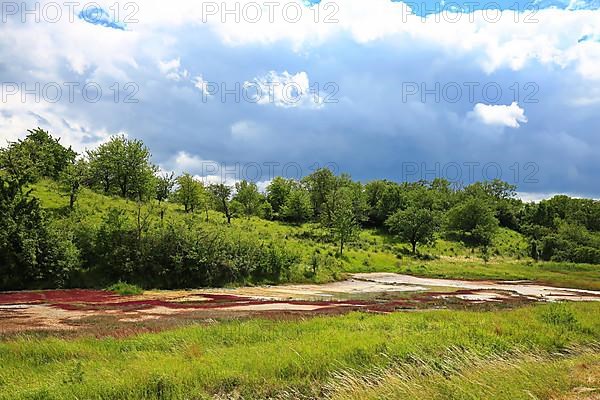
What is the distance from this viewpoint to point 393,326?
19219 millimetres

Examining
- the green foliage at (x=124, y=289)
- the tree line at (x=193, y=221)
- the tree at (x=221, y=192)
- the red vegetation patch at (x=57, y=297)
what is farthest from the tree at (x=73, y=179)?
the tree at (x=221, y=192)

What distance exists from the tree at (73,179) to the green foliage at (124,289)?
2071 centimetres

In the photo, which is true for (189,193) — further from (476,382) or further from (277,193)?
(476,382)

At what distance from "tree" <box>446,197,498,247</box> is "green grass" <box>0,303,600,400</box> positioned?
9973 centimetres

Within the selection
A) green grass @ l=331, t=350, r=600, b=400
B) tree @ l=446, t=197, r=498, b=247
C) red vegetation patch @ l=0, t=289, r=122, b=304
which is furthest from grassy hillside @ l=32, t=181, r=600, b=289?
green grass @ l=331, t=350, r=600, b=400

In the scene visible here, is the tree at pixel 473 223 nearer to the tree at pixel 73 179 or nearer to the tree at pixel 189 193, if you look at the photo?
the tree at pixel 189 193

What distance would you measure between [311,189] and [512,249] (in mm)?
55040

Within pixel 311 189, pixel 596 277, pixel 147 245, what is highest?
pixel 311 189

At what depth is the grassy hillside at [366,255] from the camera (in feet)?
201

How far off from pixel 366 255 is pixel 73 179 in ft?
159

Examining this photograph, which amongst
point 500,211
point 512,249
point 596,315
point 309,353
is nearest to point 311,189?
point 512,249

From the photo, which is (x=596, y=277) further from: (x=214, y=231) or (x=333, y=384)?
(x=333, y=384)

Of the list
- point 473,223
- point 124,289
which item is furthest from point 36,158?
point 473,223

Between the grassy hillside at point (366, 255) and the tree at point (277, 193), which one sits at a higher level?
the tree at point (277, 193)
